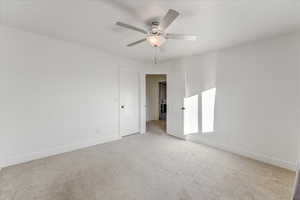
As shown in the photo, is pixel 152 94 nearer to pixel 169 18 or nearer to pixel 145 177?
pixel 145 177

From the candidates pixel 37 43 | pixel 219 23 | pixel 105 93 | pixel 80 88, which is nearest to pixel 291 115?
pixel 219 23

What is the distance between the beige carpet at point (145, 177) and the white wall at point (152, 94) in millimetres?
3886

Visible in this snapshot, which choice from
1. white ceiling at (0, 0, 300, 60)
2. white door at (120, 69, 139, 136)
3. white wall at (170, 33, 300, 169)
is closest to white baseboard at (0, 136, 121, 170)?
white door at (120, 69, 139, 136)

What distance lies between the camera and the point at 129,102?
4.39 meters

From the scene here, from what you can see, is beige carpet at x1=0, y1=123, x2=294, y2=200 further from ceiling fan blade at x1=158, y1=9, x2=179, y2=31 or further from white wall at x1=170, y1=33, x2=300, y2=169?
ceiling fan blade at x1=158, y1=9, x2=179, y2=31

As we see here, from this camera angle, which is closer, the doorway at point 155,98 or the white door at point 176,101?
the white door at point 176,101

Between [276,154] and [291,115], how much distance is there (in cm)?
76

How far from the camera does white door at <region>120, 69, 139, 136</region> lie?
165 inches

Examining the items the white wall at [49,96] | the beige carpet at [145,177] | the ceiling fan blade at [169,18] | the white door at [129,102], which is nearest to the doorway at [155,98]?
the white door at [129,102]

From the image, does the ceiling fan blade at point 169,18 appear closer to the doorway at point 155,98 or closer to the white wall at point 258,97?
the white wall at point 258,97

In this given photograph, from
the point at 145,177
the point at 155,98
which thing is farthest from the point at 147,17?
the point at 155,98

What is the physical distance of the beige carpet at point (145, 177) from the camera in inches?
70.4

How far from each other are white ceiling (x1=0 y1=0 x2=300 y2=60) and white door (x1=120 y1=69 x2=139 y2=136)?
1.55m

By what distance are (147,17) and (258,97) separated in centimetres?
258
